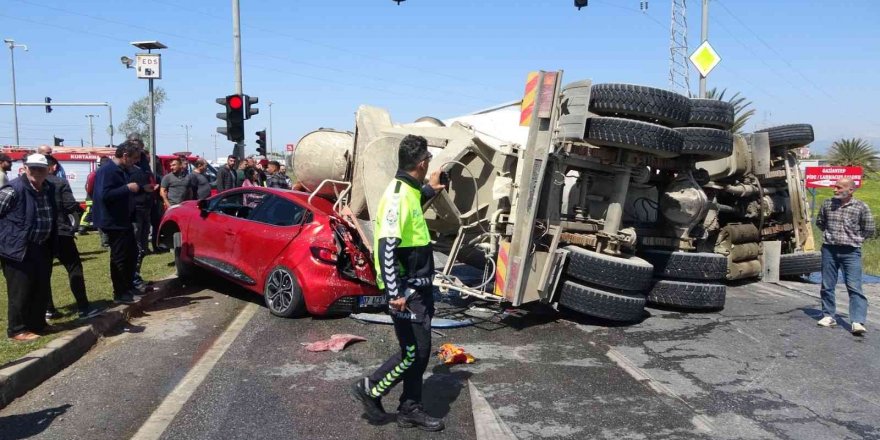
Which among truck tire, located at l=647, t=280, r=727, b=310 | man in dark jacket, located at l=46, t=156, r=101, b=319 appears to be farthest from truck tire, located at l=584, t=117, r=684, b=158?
man in dark jacket, located at l=46, t=156, r=101, b=319

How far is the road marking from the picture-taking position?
4.62 m

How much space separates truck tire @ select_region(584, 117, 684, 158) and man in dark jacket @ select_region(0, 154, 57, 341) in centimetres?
541

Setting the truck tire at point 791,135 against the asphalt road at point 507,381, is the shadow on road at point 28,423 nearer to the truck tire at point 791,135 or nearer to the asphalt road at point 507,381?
the asphalt road at point 507,381

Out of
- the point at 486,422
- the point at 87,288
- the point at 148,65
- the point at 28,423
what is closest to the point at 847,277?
the point at 486,422

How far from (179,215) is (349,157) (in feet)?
8.63

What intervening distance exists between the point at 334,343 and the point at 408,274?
239cm

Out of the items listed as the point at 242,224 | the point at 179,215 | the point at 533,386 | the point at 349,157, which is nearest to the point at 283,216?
the point at 242,224

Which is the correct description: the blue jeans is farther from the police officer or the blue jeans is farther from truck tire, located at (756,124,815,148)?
the police officer

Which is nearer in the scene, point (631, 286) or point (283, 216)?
point (631, 286)

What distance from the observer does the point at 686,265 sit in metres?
8.08

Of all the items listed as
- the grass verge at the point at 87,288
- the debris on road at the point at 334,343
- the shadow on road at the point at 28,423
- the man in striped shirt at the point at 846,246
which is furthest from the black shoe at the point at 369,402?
the man in striped shirt at the point at 846,246

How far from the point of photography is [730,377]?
569 cm

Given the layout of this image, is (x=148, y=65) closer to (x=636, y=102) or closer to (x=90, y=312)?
(x=90, y=312)

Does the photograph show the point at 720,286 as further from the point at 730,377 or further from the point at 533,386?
the point at 533,386
